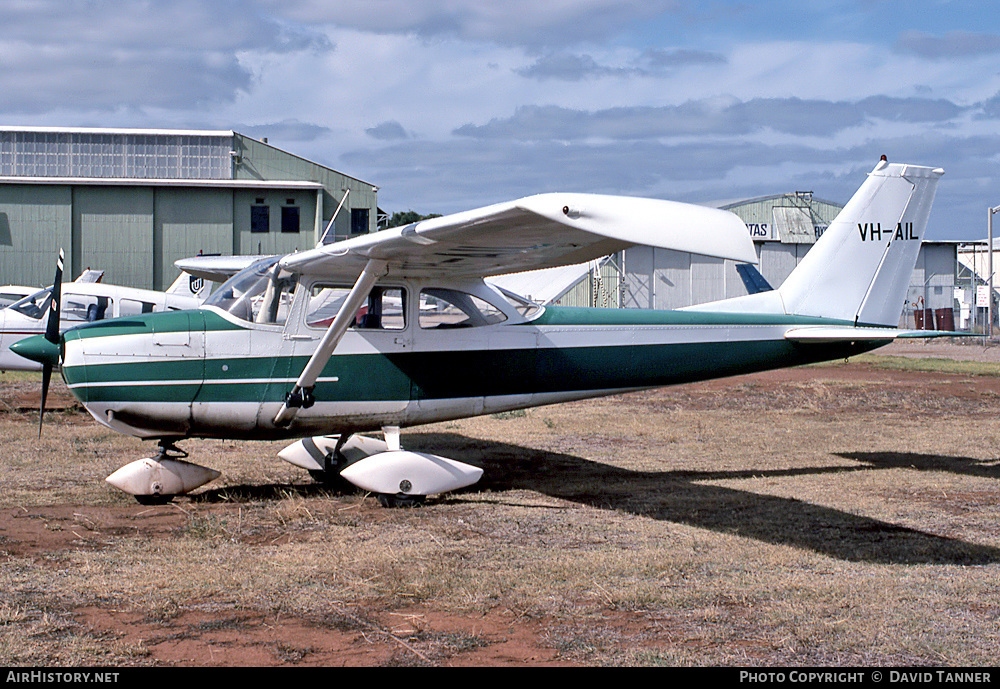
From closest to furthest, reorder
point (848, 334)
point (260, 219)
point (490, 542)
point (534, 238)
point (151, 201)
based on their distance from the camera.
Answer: point (534, 238) → point (490, 542) → point (848, 334) → point (151, 201) → point (260, 219)

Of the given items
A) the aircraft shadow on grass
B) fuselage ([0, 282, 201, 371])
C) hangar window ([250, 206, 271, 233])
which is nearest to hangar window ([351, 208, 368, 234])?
hangar window ([250, 206, 271, 233])

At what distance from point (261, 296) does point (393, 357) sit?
1.23 m

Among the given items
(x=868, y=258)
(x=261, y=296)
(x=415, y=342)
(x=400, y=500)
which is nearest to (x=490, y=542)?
(x=400, y=500)

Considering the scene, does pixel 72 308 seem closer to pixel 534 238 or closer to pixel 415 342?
pixel 415 342

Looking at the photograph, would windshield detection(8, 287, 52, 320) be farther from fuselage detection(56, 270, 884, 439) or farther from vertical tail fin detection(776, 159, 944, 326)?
vertical tail fin detection(776, 159, 944, 326)

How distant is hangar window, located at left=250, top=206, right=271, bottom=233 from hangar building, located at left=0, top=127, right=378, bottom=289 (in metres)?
0.04

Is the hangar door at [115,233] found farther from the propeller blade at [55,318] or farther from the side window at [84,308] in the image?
the propeller blade at [55,318]

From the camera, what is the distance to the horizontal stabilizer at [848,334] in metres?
8.95

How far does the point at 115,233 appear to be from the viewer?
38969mm

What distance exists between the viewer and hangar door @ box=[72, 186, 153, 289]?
127 ft

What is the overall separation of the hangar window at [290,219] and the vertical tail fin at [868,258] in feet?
110

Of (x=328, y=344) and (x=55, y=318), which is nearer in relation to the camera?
(x=328, y=344)

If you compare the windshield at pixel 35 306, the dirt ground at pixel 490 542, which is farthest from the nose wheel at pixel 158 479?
the windshield at pixel 35 306

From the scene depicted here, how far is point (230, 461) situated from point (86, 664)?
6.11 m
